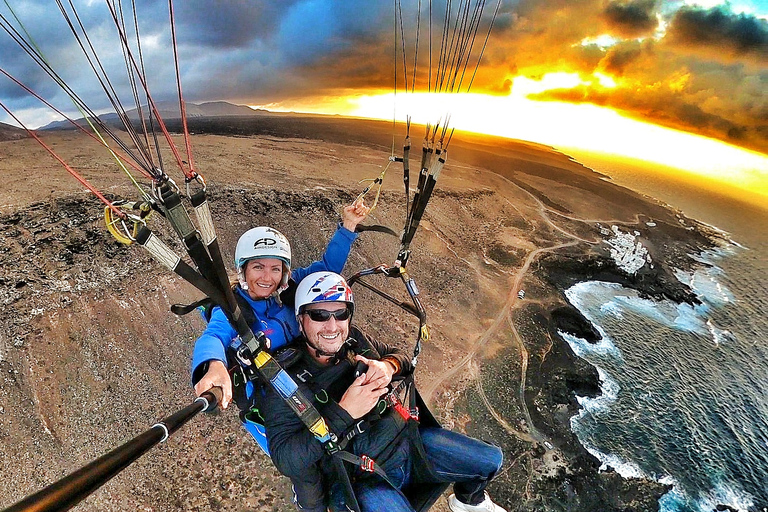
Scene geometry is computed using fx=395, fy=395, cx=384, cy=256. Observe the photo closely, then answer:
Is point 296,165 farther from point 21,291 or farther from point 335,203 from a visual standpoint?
point 21,291

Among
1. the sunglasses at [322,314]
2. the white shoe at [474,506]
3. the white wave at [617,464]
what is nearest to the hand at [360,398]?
the sunglasses at [322,314]

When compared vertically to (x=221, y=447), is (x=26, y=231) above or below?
above

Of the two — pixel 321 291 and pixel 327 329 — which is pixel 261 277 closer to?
pixel 321 291

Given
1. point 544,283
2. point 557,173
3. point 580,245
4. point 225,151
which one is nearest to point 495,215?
point 580,245

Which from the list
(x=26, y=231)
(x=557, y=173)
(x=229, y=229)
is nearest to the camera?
(x=26, y=231)

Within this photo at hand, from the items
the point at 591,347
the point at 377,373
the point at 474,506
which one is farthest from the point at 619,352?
the point at 377,373

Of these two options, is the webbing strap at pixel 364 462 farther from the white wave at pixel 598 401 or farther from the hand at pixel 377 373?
the white wave at pixel 598 401

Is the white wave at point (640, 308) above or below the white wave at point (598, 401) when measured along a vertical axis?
below
